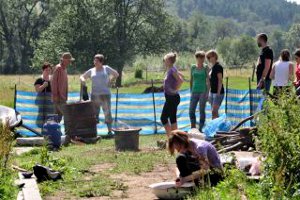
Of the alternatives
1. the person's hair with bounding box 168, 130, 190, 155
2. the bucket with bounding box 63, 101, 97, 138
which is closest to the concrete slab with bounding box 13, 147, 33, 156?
the bucket with bounding box 63, 101, 97, 138

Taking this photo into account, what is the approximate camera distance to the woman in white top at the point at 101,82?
49.7 ft

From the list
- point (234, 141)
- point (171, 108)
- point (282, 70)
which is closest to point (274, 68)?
point (282, 70)

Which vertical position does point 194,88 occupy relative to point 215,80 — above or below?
below

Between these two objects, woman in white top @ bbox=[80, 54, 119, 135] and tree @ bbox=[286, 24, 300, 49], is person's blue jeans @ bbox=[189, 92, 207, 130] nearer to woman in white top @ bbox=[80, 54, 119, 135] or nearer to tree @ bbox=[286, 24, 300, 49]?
woman in white top @ bbox=[80, 54, 119, 135]

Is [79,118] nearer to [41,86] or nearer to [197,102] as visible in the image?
[41,86]

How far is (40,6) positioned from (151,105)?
74.7 m

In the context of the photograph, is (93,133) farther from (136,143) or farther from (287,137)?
(287,137)

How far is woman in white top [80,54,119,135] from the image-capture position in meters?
15.1

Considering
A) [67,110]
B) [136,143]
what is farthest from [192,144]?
[67,110]

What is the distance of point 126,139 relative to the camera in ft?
41.9

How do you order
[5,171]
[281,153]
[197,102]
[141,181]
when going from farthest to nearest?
[197,102] < [141,181] < [5,171] < [281,153]

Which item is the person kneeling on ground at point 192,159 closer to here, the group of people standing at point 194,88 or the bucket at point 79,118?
the group of people standing at point 194,88

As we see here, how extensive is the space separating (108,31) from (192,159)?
5030 centimetres

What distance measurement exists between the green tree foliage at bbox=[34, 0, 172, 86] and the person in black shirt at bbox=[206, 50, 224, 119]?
40.4 m
